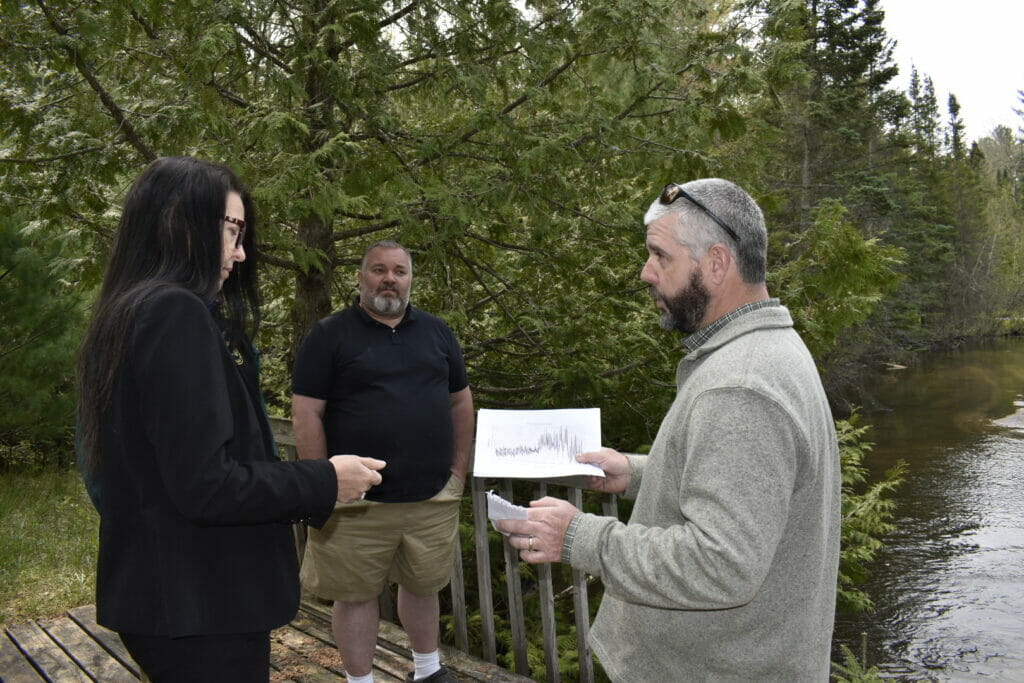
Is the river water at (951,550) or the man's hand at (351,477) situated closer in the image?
the man's hand at (351,477)

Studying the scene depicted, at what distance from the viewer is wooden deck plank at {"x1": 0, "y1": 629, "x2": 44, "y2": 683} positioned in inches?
138

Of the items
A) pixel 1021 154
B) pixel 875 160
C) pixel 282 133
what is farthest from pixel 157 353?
pixel 1021 154

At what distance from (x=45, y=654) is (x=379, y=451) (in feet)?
6.62

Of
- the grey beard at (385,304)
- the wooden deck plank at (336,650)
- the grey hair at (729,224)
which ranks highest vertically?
the grey hair at (729,224)

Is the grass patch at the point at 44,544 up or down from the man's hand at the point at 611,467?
down

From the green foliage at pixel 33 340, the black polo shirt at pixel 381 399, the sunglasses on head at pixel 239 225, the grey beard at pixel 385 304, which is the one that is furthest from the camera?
the green foliage at pixel 33 340

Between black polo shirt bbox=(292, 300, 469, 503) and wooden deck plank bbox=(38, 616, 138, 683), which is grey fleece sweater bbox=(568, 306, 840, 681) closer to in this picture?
black polo shirt bbox=(292, 300, 469, 503)

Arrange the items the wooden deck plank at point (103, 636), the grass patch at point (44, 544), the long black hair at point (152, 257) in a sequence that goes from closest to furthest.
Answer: the long black hair at point (152, 257)
the wooden deck plank at point (103, 636)
the grass patch at point (44, 544)

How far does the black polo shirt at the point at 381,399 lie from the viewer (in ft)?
10.5

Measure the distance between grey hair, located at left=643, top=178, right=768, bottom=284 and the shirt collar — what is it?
53 millimetres

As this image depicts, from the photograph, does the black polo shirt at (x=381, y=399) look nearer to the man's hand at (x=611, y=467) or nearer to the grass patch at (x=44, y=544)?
the man's hand at (x=611, y=467)

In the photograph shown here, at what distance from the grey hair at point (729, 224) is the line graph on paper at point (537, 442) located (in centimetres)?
61

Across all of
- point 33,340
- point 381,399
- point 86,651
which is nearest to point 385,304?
point 381,399

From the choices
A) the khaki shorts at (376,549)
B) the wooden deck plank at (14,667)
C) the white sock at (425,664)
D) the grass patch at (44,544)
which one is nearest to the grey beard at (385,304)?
the khaki shorts at (376,549)
